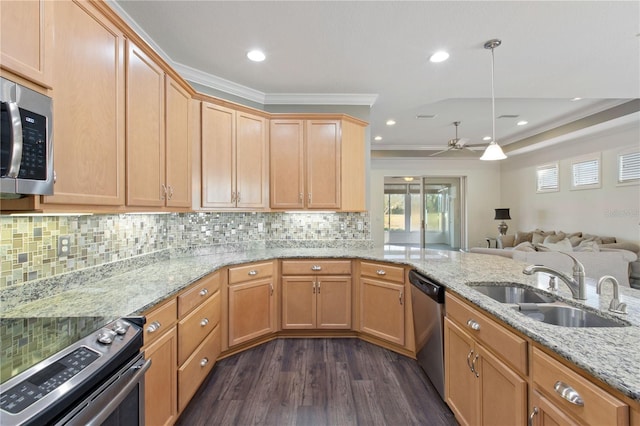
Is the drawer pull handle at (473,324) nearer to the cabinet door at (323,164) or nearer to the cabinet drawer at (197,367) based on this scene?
the cabinet drawer at (197,367)

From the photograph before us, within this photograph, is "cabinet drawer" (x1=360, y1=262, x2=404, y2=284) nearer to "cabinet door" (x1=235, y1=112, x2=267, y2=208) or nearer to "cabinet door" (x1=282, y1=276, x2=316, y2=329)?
"cabinet door" (x1=282, y1=276, x2=316, y2=329)

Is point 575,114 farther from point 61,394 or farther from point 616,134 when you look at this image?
point 61,394

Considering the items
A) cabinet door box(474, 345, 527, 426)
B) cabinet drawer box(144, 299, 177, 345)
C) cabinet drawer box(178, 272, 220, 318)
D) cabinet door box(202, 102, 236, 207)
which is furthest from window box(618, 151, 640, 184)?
cabinet drawer box(144, 299, 177, 345)

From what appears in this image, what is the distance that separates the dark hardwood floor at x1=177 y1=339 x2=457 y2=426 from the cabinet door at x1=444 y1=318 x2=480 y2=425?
0.20 meters


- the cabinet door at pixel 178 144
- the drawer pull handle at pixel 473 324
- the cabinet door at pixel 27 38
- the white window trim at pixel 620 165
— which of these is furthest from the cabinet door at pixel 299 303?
the white window trim at pixel 620 165

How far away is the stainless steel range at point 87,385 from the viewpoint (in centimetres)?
73

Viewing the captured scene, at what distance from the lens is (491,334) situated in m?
1.37

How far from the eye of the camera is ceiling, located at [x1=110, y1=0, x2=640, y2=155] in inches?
78.0

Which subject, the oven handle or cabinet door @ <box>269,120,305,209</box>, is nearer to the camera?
the oven handle

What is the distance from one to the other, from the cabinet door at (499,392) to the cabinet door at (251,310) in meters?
1.92

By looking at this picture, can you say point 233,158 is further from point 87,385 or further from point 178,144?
point 87,385

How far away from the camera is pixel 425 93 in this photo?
11.3 ft

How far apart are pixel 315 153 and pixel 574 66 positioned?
2707mm

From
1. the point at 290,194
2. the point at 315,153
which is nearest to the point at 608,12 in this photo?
the point at 315,153
